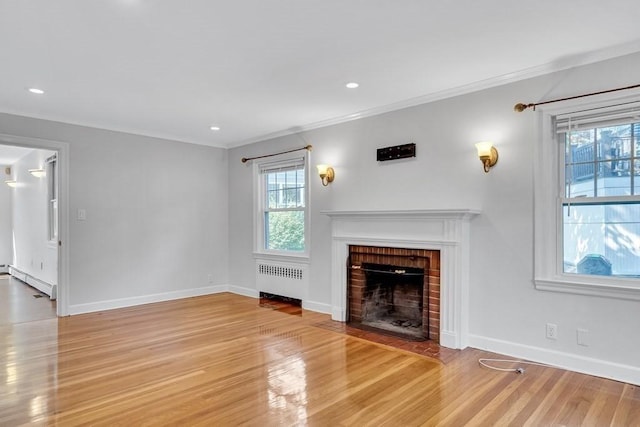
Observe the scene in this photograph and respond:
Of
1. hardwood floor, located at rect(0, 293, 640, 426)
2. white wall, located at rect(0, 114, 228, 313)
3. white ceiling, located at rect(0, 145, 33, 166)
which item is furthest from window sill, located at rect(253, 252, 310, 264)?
white ceiling, located at rect(0, 145, 33, 166)

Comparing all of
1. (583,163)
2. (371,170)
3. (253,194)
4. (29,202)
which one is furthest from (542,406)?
(29,202)

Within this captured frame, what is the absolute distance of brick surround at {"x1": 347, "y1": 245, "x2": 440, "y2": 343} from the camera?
150 inches

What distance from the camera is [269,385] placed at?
2.82 meters

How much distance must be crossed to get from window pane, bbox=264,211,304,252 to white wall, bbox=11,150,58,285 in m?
3.12

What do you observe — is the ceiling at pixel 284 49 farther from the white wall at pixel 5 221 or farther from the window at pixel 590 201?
the white wall at pixel 5 221

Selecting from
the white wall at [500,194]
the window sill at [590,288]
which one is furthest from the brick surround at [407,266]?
the window sill at [590,288]

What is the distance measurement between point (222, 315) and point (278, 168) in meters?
2.24

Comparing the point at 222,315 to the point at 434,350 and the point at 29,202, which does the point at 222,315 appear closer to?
the point at 434,350

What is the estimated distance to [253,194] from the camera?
6.08 metres

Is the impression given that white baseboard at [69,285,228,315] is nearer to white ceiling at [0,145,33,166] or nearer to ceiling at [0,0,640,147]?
ceiling at [0,0,640,147]

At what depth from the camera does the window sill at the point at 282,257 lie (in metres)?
5.29

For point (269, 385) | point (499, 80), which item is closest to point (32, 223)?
point (269, 385)

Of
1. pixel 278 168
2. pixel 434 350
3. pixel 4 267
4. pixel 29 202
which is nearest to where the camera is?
pixel 434 350

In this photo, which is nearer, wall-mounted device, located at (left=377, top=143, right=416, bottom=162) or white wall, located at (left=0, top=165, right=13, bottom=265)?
wall-mounted device, located at (left=377, top=143, right=416, bottom=162)
